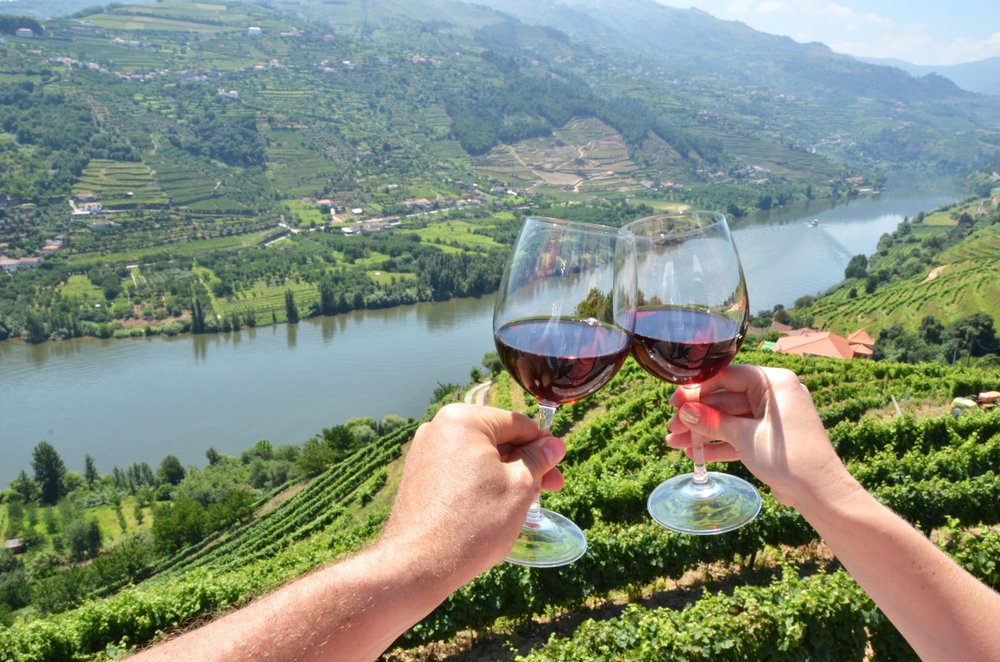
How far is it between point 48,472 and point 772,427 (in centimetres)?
3711

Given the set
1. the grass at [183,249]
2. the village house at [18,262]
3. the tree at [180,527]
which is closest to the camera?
the tree at [180,527]

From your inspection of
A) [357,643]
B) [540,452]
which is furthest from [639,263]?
[357,643]

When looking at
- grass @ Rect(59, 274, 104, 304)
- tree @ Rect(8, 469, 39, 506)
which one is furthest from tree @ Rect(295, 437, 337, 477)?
grass @ Rect(59, 274, 104, 304)

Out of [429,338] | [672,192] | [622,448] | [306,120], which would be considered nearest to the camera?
[622,448]

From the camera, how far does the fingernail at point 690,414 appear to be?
152 centimetres

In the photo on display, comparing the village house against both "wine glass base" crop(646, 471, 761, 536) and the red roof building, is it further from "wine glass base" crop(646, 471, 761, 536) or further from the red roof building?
"wine glass base" crop(646, 471, 761, 536)

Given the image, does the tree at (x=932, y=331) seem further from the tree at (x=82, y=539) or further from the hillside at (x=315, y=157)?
the tree at (x=82, y=539)

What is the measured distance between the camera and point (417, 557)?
1090 mm

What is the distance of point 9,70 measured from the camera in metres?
93.4

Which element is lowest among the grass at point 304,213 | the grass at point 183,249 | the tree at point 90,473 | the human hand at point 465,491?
the tree at point 90,473

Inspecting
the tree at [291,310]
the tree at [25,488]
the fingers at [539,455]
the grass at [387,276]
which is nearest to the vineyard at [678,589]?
the fingers at [539,455]

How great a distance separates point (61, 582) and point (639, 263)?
95.9 ft

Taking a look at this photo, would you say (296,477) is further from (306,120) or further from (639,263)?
(306,120)

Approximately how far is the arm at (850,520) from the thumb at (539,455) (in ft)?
1.20
